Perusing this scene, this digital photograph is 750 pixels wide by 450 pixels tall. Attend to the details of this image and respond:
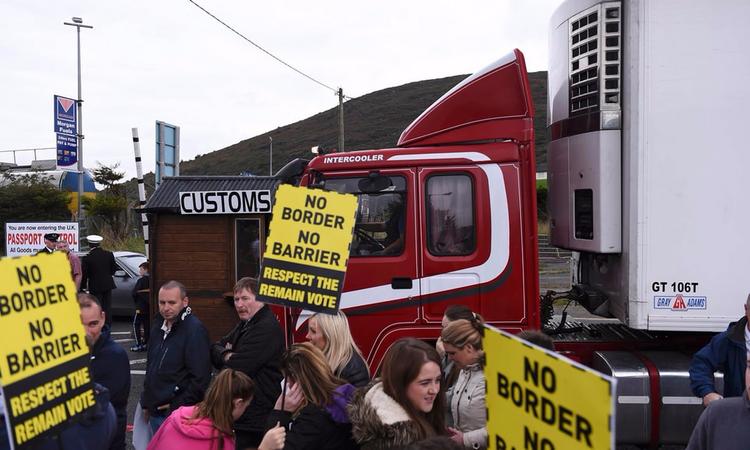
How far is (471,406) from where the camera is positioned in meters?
3.61

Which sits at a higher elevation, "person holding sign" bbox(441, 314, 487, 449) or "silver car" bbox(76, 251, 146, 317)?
"person holding sign" bbox(441, 314, 487, 449)

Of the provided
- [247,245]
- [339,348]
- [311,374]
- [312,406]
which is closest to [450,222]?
[339,348]

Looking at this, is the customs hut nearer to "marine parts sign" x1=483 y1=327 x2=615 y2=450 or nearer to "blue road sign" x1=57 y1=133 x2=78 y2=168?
"marine parts sign" x1=483 y1=327 x2=615 y2=450

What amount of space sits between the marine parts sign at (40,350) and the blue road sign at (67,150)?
21.1m

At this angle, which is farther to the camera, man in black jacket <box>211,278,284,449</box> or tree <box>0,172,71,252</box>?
tree <box>0,172,71,252</box>

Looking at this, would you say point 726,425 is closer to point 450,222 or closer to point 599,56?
point 450,222

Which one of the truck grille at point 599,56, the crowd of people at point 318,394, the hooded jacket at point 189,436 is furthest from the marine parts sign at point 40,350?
the truck grille at point 599,56

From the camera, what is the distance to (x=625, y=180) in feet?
16.6

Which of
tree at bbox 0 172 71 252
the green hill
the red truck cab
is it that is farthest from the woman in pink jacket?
the green hill

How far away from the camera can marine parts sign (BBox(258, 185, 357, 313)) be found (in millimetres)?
4113

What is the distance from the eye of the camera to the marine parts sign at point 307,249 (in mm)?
4113

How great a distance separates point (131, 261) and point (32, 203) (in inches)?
683

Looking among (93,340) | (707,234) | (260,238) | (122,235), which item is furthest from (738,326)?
(122,235)

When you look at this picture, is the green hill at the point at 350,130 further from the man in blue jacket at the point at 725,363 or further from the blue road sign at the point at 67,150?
the man in blue jacket at the point at 725,363
